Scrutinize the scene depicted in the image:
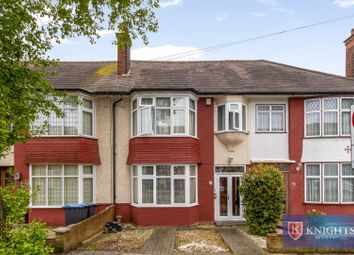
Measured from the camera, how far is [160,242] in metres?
14.3

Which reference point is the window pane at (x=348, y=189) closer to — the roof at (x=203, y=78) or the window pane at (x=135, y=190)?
the roof at (x=203, y=78)

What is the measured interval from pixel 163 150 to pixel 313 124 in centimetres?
715

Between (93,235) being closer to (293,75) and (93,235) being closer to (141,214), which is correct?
(141,214)

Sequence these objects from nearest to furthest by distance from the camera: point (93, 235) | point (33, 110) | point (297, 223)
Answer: point (33, 110) < point (297, 223) < point (93, 235)

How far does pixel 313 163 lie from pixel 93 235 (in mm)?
10413

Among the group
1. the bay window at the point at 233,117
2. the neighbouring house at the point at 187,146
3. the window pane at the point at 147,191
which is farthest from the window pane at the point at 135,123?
the bay window at the point at 233,117

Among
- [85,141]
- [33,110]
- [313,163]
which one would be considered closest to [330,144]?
[313,163]

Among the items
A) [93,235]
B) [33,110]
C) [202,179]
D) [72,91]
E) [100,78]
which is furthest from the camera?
[100,78]

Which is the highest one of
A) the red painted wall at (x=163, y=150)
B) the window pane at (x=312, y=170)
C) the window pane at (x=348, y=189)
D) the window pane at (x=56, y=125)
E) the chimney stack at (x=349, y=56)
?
the chimney stack at (x=349, y=56)

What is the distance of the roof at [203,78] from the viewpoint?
1878 centimetres

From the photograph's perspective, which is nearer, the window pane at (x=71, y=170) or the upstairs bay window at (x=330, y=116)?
the window pane at (x=71, y=170)

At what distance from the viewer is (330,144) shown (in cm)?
1845

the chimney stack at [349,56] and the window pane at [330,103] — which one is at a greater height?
the chimney stack at [349,56]

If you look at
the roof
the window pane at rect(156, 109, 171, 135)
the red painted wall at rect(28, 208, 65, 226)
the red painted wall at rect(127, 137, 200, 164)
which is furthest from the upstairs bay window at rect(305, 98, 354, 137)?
the red painted wall at rect(28, 208, 65, 226)
